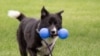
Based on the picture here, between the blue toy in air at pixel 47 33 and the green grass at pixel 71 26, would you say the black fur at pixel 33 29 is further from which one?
the green grass at pixel 71 26

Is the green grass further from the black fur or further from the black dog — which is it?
the black dog

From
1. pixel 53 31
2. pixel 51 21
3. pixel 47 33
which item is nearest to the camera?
pixel 53 31

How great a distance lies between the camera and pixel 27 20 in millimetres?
8594

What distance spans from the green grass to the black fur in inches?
55.9

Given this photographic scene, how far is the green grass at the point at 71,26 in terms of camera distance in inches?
405

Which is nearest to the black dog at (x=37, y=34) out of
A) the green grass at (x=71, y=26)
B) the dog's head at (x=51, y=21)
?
the dog's head at (x=51, y=21)

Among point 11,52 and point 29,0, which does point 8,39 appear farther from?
point 29,0

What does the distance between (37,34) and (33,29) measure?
206mm

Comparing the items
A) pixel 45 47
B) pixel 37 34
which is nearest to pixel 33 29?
pixel 37 34

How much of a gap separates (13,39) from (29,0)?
44.5 feet

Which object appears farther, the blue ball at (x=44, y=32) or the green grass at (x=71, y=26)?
the green grass at (x=71, y=26)

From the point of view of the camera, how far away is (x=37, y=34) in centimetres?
757

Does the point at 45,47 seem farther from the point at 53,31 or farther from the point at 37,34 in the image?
the point at 53,31

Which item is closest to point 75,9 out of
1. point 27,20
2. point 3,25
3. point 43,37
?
point 3,25
